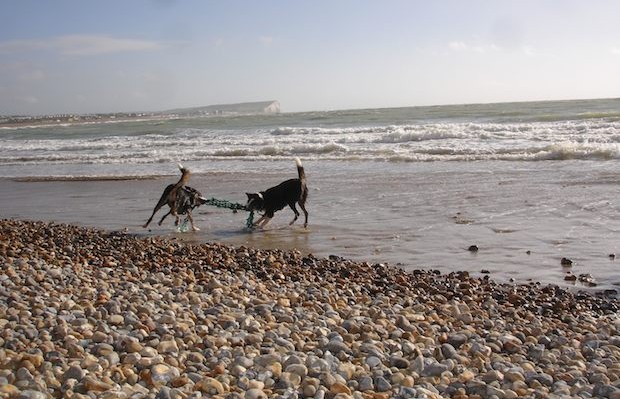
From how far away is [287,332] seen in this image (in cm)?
517

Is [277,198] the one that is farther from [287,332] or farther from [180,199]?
[287,332]

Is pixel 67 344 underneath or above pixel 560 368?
above

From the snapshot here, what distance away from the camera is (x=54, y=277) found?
656cm

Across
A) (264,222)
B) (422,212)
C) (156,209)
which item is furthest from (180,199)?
(422,212)

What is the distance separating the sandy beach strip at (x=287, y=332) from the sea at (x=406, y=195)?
1325mm

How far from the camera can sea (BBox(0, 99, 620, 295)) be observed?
861cm

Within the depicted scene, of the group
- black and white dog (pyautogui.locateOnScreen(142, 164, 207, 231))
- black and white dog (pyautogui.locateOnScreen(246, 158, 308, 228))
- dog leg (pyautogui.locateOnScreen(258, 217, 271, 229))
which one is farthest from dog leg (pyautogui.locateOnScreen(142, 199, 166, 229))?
dog leg (pyautogui.locateOnScreen(258, 217, 271, 229))

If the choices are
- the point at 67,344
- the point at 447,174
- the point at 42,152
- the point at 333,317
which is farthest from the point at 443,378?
the point at 42,152

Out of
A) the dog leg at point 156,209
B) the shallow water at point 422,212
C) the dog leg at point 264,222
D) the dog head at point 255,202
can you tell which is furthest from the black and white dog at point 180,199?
the dog leg at point 264,222

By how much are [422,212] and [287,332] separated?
6.68 m

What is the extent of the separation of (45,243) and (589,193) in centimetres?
946

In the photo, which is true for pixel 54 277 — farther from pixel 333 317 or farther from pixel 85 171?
pixel 85 171

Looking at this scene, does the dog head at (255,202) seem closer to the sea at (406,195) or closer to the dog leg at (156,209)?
the sea at (406,195)

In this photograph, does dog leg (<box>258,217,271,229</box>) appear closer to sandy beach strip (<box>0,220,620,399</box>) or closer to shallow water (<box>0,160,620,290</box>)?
shallow water (<box>0,160,620,290</box>)
